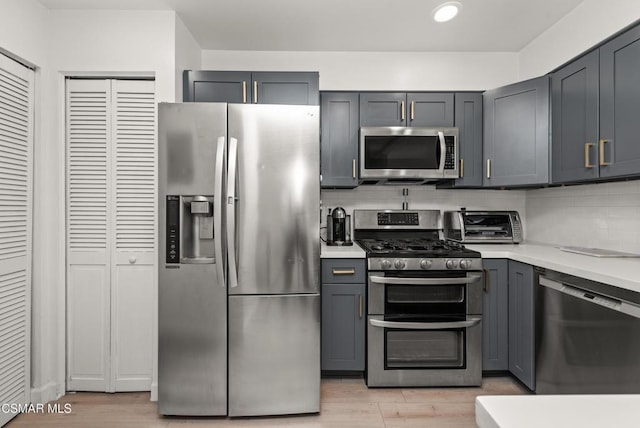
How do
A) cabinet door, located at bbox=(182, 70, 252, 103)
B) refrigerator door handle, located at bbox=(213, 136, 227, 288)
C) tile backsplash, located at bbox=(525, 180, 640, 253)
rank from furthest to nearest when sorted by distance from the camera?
cabinet door, located at bbox=(182, 70, 252, 103)
tile backsplash, located at bbox=(525, 180, 640, 253)
refrigerator door handle, located at bbox=(213, 136, 227, 288)

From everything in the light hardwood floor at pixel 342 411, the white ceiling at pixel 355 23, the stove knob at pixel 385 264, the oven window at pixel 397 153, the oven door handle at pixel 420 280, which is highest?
the white ceiling at pixel 355 23

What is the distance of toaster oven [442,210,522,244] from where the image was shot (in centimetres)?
301

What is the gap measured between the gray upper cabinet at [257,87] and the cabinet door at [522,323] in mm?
1830

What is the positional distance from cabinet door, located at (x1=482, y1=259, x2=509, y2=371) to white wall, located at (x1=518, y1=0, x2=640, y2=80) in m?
1.47

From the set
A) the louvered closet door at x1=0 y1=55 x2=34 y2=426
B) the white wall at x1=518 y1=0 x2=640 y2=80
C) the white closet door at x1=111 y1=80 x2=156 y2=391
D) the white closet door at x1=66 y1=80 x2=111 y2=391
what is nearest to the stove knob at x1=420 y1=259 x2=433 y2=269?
the white wall at x1=518 y1=0 x2=640 y2=80

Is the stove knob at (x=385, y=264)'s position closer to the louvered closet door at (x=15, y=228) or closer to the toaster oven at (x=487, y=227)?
the toaster oven at (x=487, y=227)

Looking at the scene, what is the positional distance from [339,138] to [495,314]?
171cm

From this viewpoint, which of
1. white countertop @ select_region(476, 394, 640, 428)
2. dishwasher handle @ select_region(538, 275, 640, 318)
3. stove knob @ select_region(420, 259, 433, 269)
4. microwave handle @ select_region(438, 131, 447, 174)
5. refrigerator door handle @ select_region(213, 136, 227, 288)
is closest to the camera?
white countertop @ select_region(476, 394, 640, 428)

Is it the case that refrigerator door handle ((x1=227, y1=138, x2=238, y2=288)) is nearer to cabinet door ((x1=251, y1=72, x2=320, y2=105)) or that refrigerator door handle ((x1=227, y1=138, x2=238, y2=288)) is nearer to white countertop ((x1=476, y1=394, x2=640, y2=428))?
cabinet door ((x1=251, y1=72, x2=320, y2=105))

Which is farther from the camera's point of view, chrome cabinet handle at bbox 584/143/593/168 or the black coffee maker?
the black coffee maker

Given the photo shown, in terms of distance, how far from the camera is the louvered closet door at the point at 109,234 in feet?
8.07

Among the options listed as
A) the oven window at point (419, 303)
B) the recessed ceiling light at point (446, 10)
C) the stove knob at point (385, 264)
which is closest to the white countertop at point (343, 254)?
the stove knob at point (385, 264)

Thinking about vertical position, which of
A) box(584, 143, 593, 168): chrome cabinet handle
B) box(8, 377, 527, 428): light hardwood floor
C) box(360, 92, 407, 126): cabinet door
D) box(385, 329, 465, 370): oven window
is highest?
box(360, 92, 407, 126): cabinet door

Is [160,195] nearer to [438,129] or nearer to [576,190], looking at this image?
[438,129]
